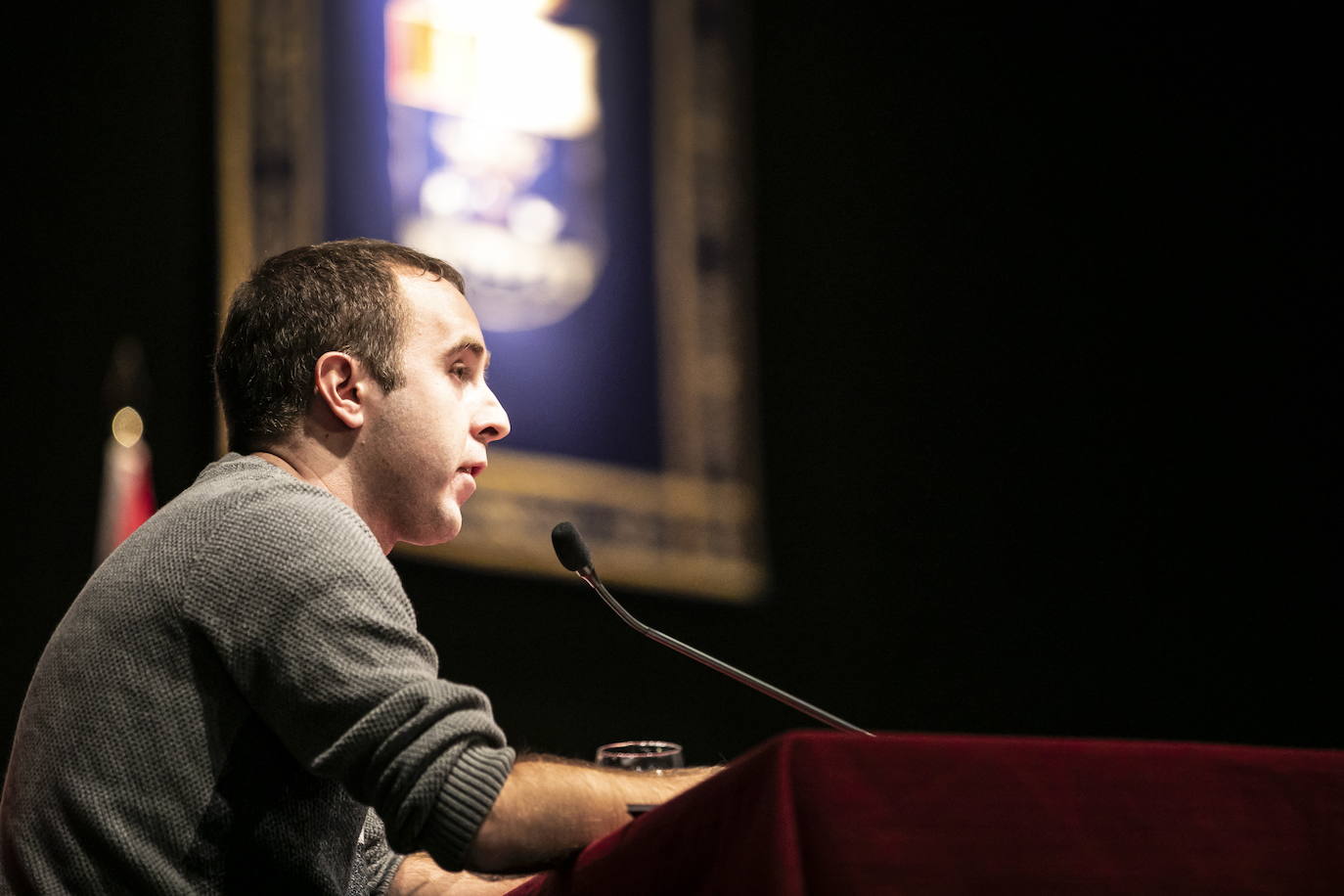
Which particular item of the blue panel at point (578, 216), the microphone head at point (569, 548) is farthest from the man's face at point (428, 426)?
the blue panel at point (578, 216)

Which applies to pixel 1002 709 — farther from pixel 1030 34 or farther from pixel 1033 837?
pixel 1033 837

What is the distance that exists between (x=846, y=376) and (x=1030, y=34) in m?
1.38

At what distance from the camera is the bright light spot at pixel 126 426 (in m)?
2.82

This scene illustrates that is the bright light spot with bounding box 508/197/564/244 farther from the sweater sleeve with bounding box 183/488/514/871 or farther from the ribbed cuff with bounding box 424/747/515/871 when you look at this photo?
the ribbed cuff with bounding box 424/747/515/871

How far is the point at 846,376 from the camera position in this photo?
4.30m

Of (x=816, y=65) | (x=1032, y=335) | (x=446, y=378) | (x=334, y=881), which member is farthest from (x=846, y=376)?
(x=334, y=881)

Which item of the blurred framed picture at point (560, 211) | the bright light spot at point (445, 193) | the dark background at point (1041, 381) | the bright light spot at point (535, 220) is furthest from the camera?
the dark background at point (1041, 381)

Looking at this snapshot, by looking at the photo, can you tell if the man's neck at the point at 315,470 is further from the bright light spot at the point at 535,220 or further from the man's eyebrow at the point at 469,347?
the bright light spot at the point at 535,220

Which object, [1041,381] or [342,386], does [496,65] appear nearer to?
[1041,381]

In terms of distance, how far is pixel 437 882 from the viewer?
1674 mm

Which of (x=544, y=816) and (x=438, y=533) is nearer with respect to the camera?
(x=544, y=816)

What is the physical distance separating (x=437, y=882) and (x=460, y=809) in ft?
1.90

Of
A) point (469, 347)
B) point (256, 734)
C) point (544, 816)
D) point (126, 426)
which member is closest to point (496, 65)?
point (126, 426)

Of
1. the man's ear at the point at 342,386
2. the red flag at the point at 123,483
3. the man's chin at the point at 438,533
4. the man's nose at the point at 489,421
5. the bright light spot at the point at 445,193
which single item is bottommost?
the red flag at the point at 123,483
